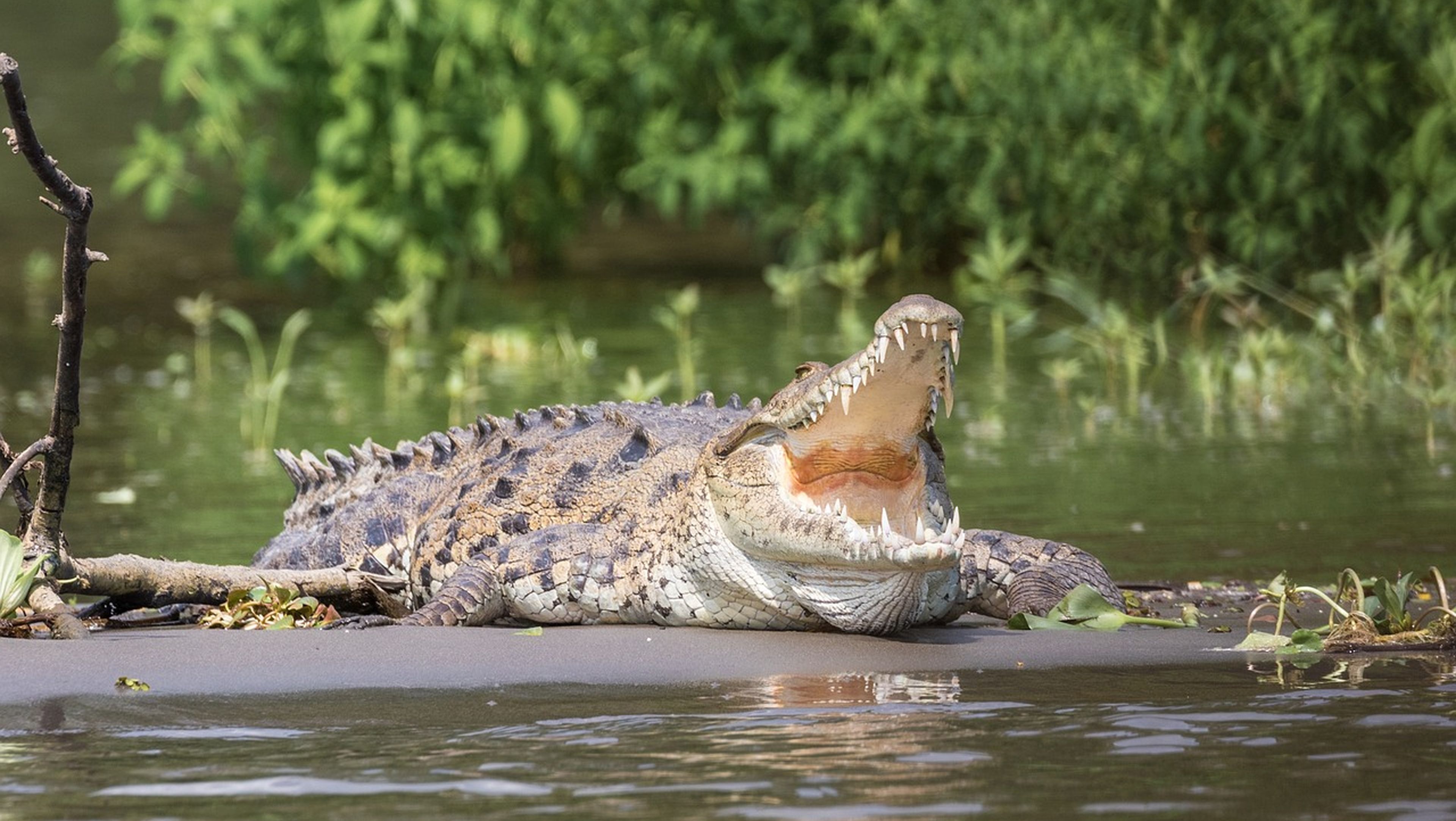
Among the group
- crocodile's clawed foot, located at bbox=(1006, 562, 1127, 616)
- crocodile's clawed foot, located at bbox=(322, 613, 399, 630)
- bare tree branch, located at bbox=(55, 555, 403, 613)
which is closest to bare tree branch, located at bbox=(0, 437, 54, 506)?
bare tree branch, located at bbox=(55, 555, 403, 613)

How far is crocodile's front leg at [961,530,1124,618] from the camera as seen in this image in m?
5.91

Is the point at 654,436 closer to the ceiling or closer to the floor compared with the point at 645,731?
closer to the ceiling

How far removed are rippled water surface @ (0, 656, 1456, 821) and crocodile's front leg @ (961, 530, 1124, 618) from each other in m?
0.83

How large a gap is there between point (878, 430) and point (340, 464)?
2560mm

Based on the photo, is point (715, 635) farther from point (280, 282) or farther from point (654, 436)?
point (280, 282)

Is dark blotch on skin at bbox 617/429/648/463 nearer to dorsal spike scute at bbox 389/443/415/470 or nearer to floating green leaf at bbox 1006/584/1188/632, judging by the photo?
dorsal spike scute at bbox 389/443/415/470

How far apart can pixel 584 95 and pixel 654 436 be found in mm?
11177

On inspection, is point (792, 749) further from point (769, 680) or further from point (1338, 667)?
point (1338, 667)

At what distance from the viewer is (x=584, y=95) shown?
56.4 feet

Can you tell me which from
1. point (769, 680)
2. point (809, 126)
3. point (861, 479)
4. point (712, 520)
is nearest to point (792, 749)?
point (769, 680)

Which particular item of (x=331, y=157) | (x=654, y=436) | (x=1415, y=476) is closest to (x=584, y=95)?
(x=331, y=157)

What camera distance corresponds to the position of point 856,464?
5.52 m

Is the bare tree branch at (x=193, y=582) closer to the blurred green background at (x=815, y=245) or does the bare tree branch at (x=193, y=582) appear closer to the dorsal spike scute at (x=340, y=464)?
the dorsal spike scute at (x=340, y=464)

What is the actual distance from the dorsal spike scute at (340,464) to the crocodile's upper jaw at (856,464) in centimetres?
199
